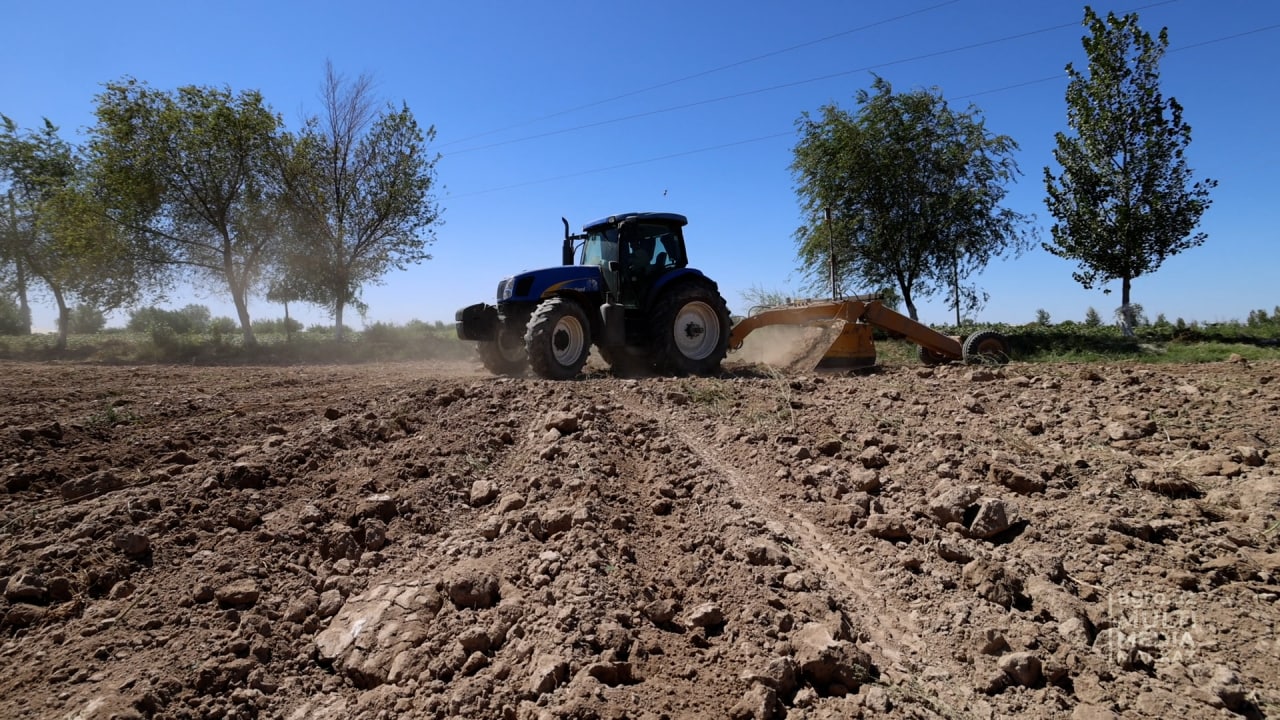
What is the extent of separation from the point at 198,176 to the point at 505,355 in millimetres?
13901

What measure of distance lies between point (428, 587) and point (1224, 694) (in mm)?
3093

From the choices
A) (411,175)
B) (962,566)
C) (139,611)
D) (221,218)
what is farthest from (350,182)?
(962,566)

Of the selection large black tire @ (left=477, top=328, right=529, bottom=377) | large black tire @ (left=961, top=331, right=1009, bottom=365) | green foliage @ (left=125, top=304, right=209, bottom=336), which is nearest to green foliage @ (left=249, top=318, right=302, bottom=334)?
green foliage @ (left=125, top=304, right=209, bottom=336)

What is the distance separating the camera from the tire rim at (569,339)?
26.0 feet

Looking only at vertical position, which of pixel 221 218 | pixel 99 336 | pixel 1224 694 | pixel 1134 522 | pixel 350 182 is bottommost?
pixel 1224 694

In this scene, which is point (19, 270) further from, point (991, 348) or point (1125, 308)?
point (1125, 308)

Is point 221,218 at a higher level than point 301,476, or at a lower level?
higher

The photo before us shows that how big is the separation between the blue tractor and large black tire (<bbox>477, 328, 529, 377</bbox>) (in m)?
0.01

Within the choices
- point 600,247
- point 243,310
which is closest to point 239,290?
point 243,310

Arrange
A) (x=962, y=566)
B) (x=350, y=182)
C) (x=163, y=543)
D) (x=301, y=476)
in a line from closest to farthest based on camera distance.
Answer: (x=962, y=566)
(x=163, y=543)
(x=301, y=476)
(x=350, y=182)

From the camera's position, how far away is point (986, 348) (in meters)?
9.52

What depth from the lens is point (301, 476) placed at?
4.57 m

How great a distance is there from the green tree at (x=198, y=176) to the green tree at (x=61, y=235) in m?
0.74

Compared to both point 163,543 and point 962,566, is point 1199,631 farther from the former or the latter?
point 163,543
